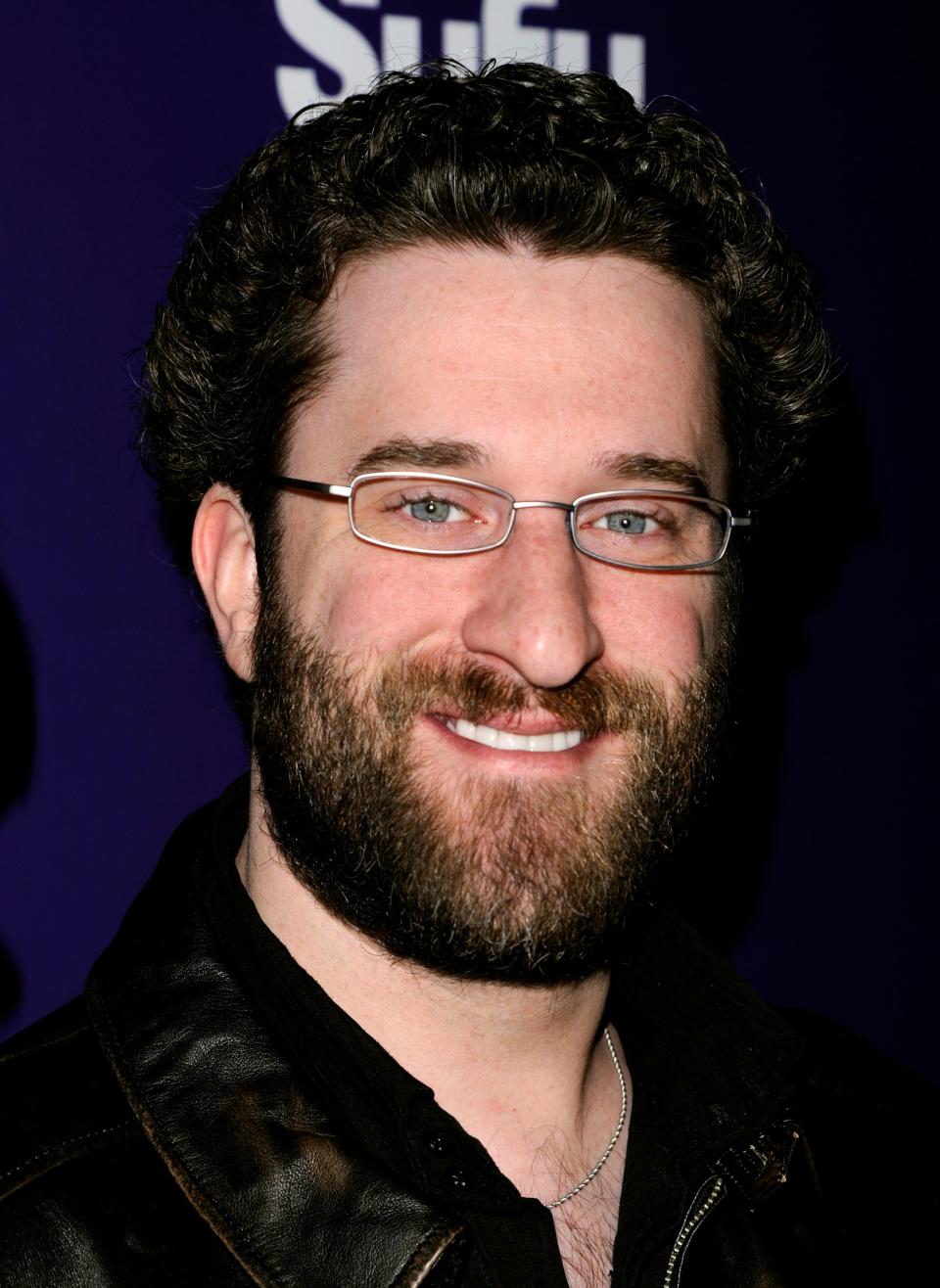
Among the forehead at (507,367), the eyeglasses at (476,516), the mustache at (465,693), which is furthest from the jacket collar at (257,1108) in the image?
the forehead at (507,367)

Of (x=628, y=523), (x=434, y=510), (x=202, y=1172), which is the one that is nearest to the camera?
(x=202, y=1172)

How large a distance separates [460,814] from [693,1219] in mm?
507

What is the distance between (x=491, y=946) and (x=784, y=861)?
95 centimetres

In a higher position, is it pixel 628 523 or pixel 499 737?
pixel 628 523

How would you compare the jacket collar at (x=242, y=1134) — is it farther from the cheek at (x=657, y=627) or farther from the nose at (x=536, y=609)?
the cheek at (x=657, y=627)

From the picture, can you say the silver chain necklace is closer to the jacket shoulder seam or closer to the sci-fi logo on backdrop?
the jacket shoulder seam

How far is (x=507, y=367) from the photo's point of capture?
1465 mm

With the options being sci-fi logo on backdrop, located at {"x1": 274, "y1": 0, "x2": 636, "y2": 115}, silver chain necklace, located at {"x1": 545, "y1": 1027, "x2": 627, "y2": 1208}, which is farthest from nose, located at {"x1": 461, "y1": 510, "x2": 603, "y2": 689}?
sci-fi logo on backdrop, located at {"x1": 274, "y1": 0, "x2": 636, "y2": 115}

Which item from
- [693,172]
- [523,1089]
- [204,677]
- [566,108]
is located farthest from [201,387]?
[523,1089]

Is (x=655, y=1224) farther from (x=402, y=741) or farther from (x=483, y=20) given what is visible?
(x=483, y=20)

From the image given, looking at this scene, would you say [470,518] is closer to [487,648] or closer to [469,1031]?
[487,648]

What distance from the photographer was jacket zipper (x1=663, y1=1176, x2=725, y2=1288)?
142cm

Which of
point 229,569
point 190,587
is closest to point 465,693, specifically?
point 229,569

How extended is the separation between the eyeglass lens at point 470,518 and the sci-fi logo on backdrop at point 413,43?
70cm
